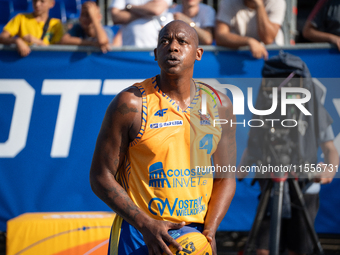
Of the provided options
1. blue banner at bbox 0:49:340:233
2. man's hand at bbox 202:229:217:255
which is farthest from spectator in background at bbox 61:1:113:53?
man's hand at bbox 202:229:217:255

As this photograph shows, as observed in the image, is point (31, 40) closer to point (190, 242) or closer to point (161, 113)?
point (161, 113)

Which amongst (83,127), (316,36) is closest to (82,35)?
(83,127)

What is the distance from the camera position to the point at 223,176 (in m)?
2.05

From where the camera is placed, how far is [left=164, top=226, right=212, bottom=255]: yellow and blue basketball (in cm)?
170

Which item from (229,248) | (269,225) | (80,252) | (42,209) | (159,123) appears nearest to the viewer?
(159,123)

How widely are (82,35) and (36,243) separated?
2.49 meters

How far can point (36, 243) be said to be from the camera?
3.36 meters

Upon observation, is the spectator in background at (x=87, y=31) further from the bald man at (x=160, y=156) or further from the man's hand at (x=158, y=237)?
the man's hand at (x=158, y=237)

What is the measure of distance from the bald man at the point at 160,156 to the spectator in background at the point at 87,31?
2.56 m

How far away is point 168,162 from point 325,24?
340 centimetres

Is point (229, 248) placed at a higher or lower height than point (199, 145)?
lower

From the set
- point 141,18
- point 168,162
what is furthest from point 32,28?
point 168,162

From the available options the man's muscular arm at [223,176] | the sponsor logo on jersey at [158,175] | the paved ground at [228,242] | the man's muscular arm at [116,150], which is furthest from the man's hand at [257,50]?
the sponsor logo on jersey at [158,175]

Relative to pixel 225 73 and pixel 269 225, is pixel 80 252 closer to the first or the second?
pixel 269 225
